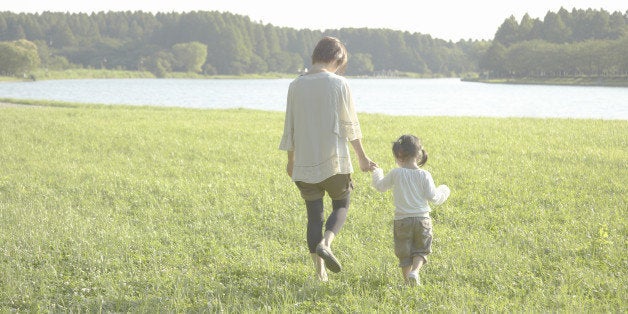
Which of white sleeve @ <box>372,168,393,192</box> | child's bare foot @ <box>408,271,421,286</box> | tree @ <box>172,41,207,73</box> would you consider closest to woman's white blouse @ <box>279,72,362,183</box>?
white sleeve @ <box>372,168,393,192</box>

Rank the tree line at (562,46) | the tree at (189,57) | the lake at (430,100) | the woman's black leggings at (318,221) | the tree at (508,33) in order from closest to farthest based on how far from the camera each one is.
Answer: the woman's black leggings at (318,221) < the lake at (430,100) < the tree line at (562,46) < the tree at (508,33) < the tree at (189,57)

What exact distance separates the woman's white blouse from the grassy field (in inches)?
47.2

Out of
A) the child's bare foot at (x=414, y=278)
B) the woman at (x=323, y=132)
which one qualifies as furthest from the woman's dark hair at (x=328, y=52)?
the child's bare foot at (x=414, y=278)

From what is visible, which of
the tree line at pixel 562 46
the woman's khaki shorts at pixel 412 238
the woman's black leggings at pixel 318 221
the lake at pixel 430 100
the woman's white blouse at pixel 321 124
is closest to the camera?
the woman's white blouse at pixel 321 124

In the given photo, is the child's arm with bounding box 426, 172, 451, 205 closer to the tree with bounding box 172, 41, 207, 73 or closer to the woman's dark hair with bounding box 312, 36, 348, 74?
the woman's dark hair with bounding box 312, 36, 348, 74

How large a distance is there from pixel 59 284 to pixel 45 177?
719 cm

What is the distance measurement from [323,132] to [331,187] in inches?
21.9

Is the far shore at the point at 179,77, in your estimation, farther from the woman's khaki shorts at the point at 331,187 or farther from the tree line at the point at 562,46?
the woman's khaki shorts at the point at 331,187

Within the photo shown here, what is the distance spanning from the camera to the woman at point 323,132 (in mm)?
5656

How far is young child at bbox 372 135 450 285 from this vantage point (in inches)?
226

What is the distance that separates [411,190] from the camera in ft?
18.9

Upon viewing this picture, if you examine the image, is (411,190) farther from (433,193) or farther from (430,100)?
(430,100)

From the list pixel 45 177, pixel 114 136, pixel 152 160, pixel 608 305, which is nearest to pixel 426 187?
pixel 608 305

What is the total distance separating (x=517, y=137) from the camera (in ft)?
65.3
